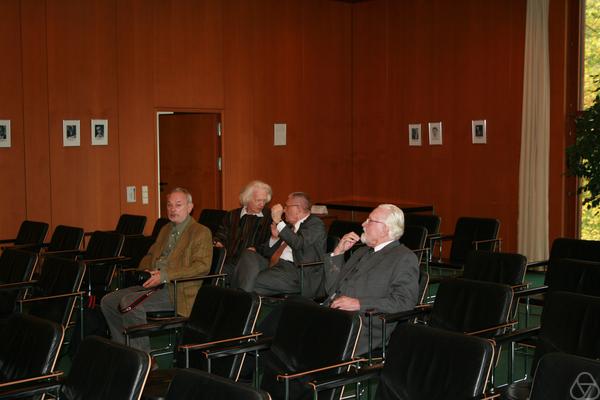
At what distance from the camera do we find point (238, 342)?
418 centimetres

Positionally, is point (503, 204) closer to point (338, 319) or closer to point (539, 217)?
point (539, 217)

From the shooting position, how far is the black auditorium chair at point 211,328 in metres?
4.12

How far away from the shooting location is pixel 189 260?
19.8ft

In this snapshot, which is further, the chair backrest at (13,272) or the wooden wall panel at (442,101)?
the wooden wall panel at (442,101)

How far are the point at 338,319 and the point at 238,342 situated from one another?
0.70m

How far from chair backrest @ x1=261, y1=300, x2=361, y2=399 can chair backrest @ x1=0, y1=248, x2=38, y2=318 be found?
2854 millimetres

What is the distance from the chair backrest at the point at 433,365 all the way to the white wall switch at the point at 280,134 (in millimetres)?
8646

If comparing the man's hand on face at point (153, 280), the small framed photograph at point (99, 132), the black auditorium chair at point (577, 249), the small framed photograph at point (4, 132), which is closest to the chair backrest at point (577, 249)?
the black auditorium chair at point (577, 249)

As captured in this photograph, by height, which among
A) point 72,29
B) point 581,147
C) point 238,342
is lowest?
point 238,342

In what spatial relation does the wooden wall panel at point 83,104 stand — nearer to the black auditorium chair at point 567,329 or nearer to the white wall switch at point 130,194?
the white wall switch at point 130,194

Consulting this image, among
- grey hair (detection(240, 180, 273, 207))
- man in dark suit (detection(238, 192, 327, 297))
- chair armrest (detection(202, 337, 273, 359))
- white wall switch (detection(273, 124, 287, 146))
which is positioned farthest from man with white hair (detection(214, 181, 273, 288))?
white wall switch (detection(273, 124, 287, 146))

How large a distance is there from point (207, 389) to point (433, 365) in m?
1.03

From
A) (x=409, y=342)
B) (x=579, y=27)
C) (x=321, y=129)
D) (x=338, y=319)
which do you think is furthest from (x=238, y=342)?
(x=321, y=129)

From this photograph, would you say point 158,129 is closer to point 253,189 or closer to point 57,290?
point 253,189
